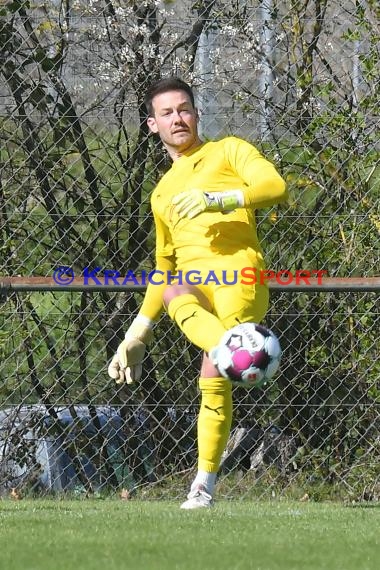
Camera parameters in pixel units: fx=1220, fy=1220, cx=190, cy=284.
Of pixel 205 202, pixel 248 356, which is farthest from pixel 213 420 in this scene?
pixel 205 202

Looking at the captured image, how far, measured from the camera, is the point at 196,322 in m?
4.54

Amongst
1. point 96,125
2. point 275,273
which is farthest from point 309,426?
point 96,125

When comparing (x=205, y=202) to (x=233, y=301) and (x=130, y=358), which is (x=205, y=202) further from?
(x=130, y=358)

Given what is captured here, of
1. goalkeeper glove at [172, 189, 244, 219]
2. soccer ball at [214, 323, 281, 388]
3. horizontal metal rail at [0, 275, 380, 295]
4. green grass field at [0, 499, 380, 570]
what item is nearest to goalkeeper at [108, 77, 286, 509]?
goalkeeper glove at [172, 189, 244, 219]

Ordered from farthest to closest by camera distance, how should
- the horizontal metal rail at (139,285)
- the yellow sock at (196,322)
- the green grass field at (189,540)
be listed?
the horizontal metal rail at (139,285)
the yellow sock at (196,322)
the green grass field at (189,540)

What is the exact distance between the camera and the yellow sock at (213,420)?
15.9 feet

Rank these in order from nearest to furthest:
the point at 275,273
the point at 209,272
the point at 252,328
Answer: the point at 252,328
the point at 209,272
the point at 275,273

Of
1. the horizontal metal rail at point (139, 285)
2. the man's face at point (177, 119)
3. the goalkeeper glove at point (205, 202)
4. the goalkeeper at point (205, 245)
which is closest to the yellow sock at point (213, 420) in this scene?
the goalkeeper at point (205, 245)

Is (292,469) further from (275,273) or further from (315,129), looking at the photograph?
(315,129)

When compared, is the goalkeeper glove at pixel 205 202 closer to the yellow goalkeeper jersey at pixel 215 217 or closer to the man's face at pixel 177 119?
the yellow goalkeeper jersey at pixel 215 217

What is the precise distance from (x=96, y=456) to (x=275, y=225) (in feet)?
5.37

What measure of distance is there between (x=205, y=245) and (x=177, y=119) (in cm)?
61

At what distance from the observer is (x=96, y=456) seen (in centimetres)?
686

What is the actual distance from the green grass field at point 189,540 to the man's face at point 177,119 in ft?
5.12
